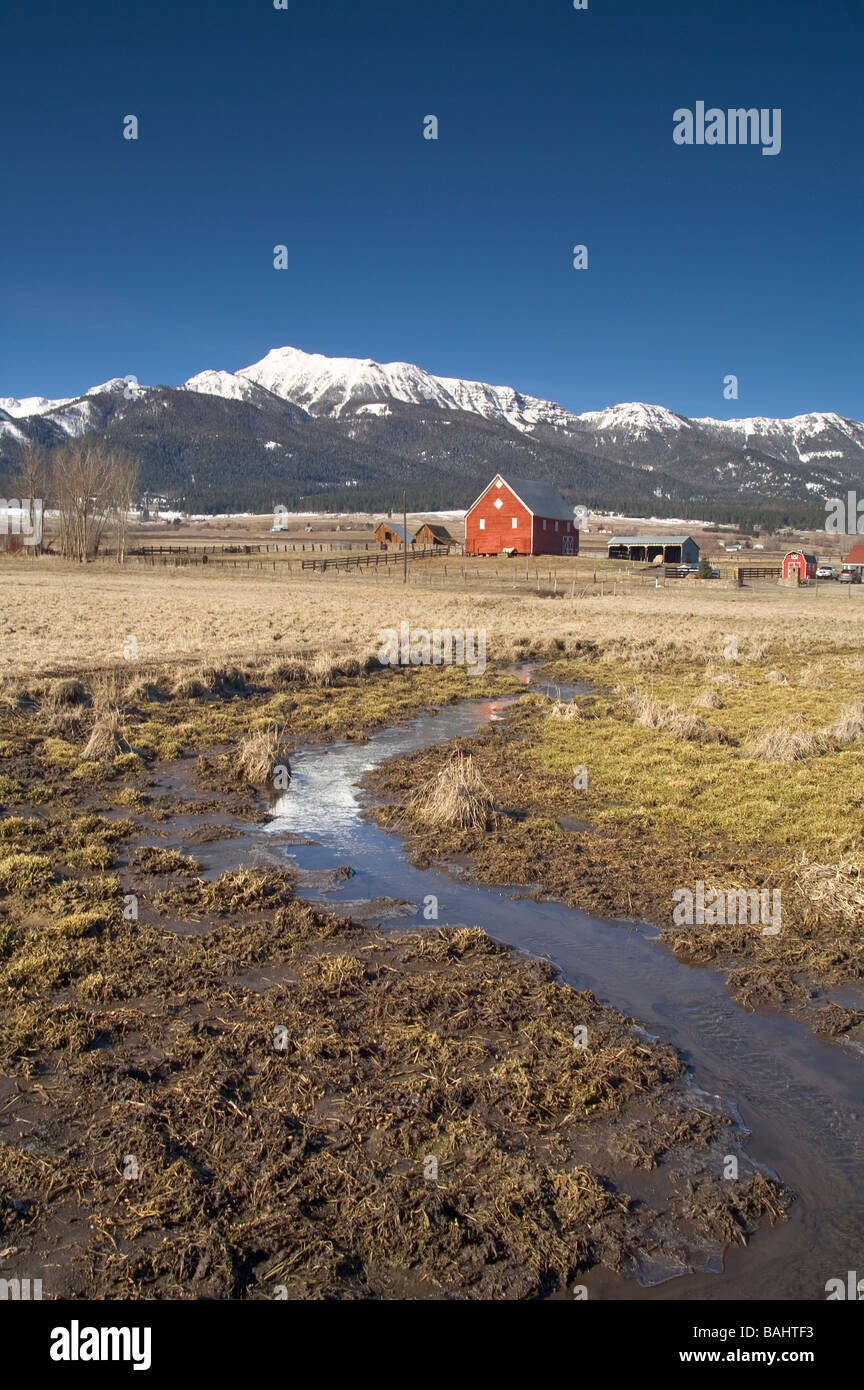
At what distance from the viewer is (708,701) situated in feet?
65.3

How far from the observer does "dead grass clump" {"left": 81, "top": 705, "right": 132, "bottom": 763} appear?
1425cm

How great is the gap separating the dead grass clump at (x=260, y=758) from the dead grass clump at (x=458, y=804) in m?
2.70

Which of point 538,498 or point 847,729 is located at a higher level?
point 538,498

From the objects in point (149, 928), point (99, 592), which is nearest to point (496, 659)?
point (149, 928)

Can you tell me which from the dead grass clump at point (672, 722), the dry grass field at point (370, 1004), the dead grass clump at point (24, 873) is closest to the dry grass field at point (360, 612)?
the dry grass field at point (370, 1004)

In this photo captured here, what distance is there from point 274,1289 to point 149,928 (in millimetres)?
4346

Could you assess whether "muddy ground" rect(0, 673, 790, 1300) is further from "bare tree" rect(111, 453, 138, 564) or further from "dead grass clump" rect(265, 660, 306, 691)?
"bare tree" rect(111, 453, 138, 564)

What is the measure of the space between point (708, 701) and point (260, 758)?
10.8m

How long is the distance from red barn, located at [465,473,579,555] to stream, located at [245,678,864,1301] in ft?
239

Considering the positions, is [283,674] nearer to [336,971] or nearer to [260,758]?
[260,758]

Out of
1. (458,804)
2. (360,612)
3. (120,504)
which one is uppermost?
(120,504)

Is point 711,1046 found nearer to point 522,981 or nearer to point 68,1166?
point 522,981

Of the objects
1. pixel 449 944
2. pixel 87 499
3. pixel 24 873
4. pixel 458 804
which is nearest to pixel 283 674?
pixel 458 804

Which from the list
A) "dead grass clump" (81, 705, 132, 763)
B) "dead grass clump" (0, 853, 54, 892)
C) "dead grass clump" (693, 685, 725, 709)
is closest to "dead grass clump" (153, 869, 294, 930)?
"dead grass clump" (0, 853, 54, 892)
